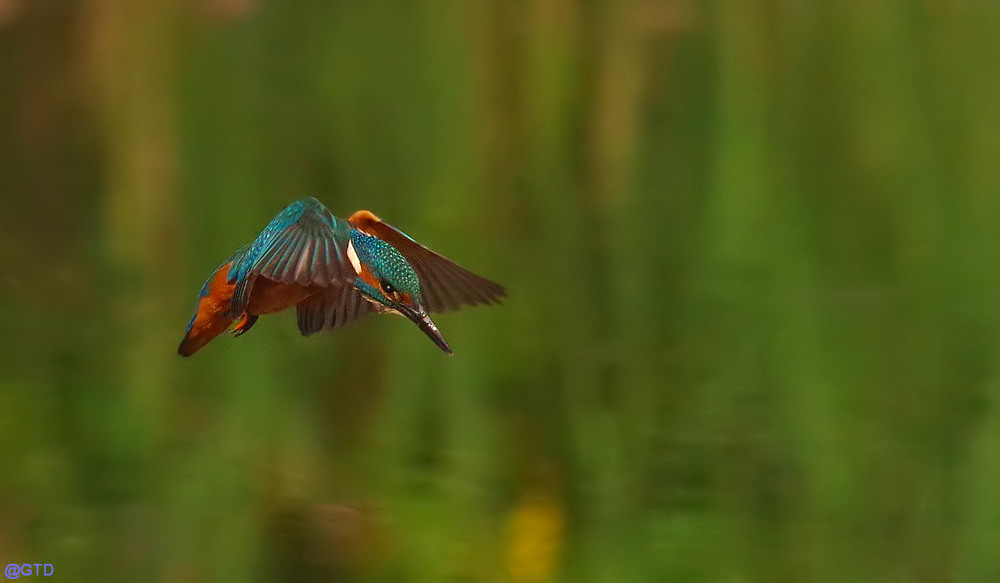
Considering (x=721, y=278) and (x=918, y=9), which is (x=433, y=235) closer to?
(x=721, y=278)

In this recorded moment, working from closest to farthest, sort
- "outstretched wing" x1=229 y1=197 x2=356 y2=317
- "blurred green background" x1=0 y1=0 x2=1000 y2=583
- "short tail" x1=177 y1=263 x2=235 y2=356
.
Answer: "outstretched wing" x1=229 y1=197 x2=356 y2=317 < "short tail" x1=177 y1=263 x2=235 y2=356 < "blurred green background" x1=0 y1=0 x2=1000 y2=583

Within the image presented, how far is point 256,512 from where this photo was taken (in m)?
1.48

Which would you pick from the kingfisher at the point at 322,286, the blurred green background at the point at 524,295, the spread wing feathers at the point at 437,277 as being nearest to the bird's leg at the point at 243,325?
the kingfisher at the point at 322,286

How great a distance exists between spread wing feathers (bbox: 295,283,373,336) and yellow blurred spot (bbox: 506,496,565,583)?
2.75 ft

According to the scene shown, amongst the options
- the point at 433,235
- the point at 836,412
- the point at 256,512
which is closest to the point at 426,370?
the point at 433,235

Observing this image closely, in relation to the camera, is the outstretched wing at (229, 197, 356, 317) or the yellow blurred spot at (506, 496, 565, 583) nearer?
the outstretched wing at (229, 197, 356, 317)

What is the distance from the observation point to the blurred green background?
4.86 ft

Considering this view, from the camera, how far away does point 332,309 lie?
2.27 feet

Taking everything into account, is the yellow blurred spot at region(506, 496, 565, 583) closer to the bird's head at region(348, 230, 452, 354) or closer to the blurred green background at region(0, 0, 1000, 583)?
the blurred green background at region(0, 0, 1000, 583)

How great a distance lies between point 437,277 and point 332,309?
0.27 feet

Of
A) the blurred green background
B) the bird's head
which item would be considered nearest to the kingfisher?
the bird's head

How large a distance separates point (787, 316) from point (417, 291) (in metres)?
0.93

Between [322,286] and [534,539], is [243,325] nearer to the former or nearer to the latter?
[322,286]

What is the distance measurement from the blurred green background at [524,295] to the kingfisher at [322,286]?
739 mm
